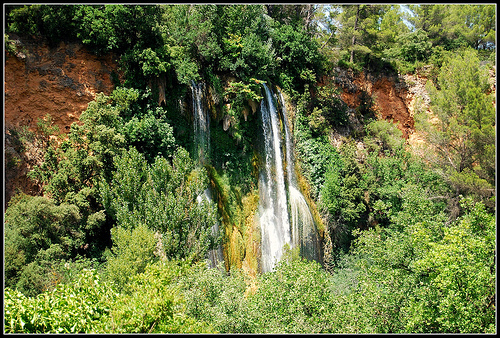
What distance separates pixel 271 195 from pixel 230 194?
8.58ft

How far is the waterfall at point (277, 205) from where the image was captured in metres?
20.4

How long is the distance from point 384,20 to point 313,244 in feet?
71.8

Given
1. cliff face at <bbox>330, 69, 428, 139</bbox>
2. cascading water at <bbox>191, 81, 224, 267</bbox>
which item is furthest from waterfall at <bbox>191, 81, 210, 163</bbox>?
cliff face at <bbox>330, 69, 428, 139</bbox>

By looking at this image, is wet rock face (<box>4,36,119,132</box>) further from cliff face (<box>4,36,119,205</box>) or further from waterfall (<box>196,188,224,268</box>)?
waterfall (<box>196,188,224,268</box>)

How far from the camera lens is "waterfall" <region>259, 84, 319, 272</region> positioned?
20.4 meters

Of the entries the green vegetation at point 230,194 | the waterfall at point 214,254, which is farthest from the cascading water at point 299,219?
the waterfall at point 214,254

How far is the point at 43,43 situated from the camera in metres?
16.1

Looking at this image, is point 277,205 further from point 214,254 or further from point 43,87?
point 43,87

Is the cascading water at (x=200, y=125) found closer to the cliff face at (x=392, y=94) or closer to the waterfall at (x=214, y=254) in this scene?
the waterfall at (x=214, y=254)

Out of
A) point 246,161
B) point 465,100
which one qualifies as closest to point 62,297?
point 246,161

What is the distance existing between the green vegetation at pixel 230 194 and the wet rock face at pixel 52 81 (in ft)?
1.44

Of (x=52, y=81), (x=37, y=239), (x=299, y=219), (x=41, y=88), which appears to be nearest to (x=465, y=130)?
(x=299, y=219)

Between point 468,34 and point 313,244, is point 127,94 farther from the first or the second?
point 468,34

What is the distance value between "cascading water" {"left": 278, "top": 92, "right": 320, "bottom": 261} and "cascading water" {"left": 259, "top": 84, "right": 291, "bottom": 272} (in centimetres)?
68
